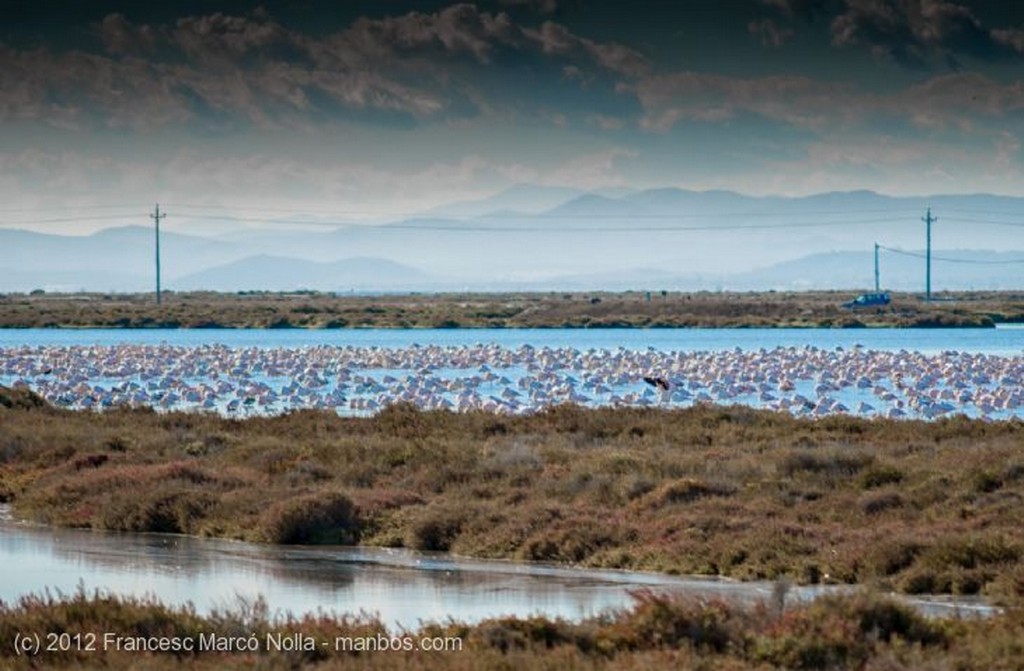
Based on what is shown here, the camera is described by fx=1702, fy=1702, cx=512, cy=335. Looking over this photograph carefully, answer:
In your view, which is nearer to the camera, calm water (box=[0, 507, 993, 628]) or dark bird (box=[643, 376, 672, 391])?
calm water (box=[0, 507, 993, 628])

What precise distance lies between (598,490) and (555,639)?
8879 millimetres

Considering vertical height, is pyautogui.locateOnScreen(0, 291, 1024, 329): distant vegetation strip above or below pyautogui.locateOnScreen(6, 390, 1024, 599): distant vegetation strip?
above

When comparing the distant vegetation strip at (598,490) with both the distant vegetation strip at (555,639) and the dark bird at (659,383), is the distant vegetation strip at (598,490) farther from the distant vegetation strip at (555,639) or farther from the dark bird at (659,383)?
the dark bird at (659,383)

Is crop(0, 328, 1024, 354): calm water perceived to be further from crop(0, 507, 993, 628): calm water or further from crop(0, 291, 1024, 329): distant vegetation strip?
crop(0, 507, 993, 628): calm water

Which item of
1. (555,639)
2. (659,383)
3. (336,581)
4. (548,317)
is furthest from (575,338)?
(555,639)

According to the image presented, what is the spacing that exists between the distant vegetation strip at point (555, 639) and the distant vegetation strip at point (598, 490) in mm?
3449

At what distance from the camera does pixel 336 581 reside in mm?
17031

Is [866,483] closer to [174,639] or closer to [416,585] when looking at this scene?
[416,585]

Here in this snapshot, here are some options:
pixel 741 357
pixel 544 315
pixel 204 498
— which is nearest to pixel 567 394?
pixel 741 357

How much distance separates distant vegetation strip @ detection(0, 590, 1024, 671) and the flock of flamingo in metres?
19.9

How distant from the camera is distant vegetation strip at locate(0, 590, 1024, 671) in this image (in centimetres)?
1120

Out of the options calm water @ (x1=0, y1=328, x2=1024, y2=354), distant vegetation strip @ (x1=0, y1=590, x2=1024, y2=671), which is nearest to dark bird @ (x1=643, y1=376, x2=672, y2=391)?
calm water @ (x1=0, y1=328, x2=1024, y2=354)

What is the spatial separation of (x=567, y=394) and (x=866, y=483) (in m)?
18.8

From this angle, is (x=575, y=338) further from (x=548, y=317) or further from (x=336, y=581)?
(x=336, y=581)
